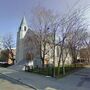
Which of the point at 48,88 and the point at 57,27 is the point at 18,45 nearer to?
the point at 57,27

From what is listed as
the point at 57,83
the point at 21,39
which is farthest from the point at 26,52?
the point at 57,83

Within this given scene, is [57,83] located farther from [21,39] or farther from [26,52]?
[21,39]

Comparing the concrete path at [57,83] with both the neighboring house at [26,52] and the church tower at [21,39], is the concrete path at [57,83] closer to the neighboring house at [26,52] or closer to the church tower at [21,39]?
the neighboring house at [26,52]

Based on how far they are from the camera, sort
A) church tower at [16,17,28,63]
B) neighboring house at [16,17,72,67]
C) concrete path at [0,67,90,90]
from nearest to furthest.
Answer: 1. concrete path at [0,67,90,90]
2. neighboring house at [16,17,72,67]
3. church tower at [16,17,28,63]

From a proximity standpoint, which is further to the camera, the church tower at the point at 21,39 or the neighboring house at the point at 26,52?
the church tower at the point at 21,39

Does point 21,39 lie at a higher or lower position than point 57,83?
higher

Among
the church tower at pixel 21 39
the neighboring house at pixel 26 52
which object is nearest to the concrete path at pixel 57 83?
the neighboring house at pixel 26 52

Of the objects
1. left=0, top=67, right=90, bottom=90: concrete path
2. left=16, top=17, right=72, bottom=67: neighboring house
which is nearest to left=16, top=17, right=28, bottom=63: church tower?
left=16, top=17, right=72, bottom=67: neighboring house

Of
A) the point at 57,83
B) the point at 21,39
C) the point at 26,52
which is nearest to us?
the point at 57,83

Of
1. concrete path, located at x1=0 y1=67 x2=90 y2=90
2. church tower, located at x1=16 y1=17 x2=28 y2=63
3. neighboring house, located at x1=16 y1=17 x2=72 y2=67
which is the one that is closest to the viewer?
concrete path, located at x1=0 y1=67 x2=90 y2=90

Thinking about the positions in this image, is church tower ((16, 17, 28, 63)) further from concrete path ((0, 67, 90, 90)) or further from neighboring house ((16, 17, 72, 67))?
concrete path ((0, 67, 90, 90))

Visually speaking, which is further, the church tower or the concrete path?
the church tower

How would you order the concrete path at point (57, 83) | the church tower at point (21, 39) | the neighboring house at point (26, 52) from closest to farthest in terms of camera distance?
the concrete path at point (57, 83) → the neighboring house at point (26, 52) → the church tower at point (21, 39)

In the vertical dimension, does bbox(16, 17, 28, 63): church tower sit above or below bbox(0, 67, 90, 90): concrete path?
above
